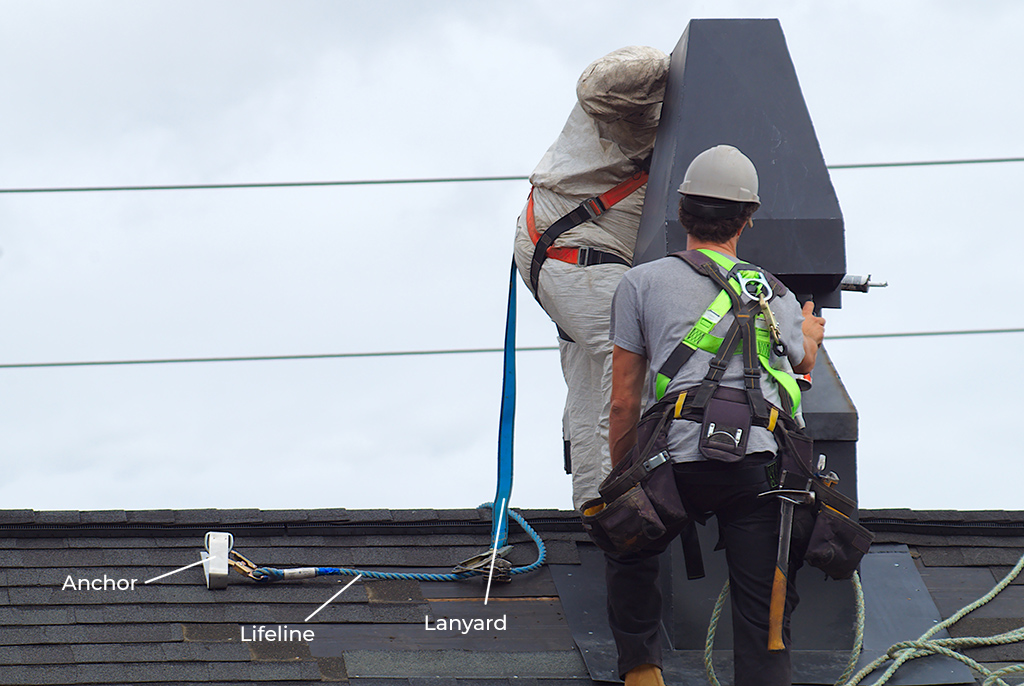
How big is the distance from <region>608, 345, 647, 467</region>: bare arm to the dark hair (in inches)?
12.1

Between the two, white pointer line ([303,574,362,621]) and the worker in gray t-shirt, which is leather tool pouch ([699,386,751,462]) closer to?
the worker in gray t-shirt

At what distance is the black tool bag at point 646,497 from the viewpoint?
2676 mm

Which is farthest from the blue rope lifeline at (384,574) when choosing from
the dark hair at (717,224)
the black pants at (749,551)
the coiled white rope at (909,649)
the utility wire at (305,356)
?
the utility wire at (305,356)

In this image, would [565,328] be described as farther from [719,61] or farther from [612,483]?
[612,483]

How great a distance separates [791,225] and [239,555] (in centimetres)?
185

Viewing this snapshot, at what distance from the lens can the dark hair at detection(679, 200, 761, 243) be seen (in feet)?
9.20

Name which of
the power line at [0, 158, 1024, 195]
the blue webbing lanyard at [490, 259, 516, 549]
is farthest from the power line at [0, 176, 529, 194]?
the blue webbing lanyard at [490, 259, 516, 549]

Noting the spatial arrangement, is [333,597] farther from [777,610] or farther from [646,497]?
[777,610]

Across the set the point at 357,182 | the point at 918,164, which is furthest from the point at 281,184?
the point at 918,164

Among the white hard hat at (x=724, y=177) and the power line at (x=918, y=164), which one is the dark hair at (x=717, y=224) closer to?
the white hard hat at (x=724, y=177)

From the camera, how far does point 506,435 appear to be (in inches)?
163

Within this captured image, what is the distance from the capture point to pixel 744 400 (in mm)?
2666

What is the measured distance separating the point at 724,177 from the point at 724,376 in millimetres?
436

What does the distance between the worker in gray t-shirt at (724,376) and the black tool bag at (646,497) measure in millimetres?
35
